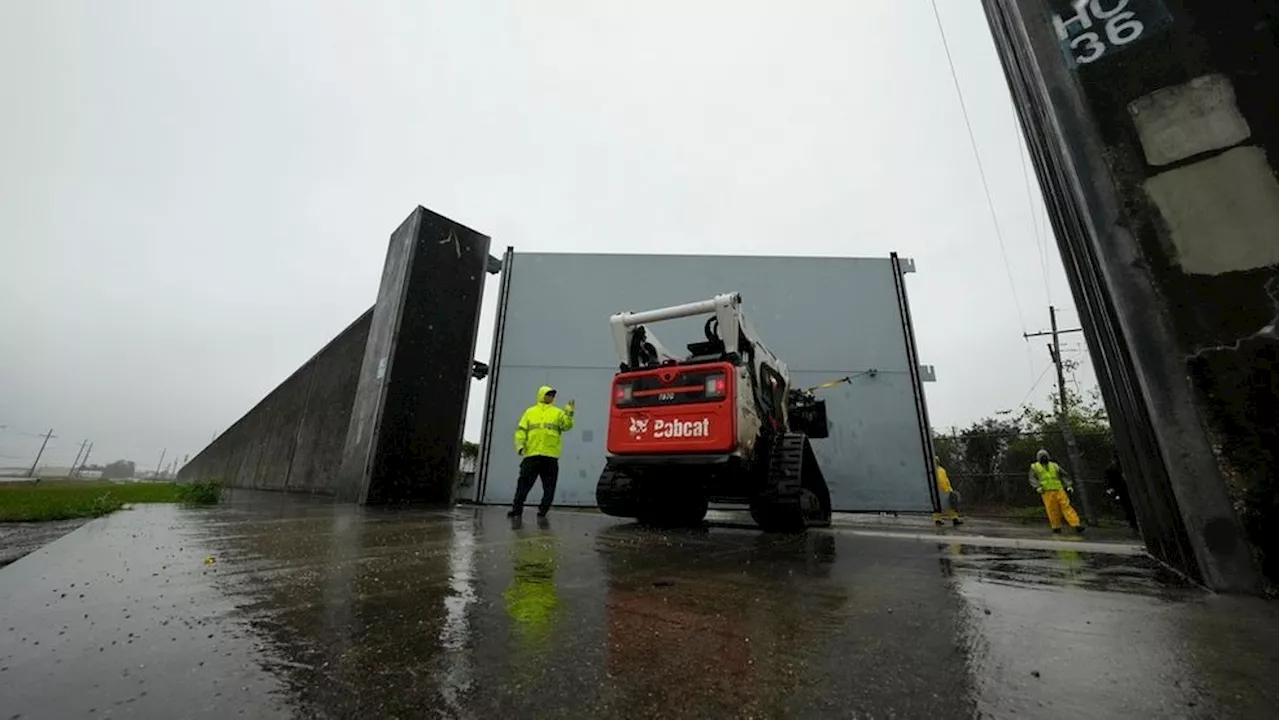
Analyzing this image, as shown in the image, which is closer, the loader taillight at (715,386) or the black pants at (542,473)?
the loader taillight at (715,386)

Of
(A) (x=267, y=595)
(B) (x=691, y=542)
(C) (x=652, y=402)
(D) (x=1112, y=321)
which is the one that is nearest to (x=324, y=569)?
(A) (x=267, y=595)

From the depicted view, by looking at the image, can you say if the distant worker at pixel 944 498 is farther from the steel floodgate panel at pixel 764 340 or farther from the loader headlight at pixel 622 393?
the loader headlight at pixel 622 393

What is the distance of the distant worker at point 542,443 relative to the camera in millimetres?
5609

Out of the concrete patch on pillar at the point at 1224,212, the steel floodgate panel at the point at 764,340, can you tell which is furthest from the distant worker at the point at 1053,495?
the concrete patch on pillar at the point at 1224,212

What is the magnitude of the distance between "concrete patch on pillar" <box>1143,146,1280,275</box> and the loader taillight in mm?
2740

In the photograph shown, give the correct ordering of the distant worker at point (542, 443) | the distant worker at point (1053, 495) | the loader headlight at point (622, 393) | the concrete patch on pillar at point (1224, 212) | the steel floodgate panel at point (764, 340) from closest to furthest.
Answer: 1. the concrete patch on pillar at point (1224, 212)
2. the loader headlight at point (622, 393)
3. the distant worker at point (542, 443)
4. the distant worker at point (1053, 495)
5. the steel floodgate panel at point (764, 340)

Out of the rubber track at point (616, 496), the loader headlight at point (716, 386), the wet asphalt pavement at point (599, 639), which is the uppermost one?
the loader headlight at point (716, 386)

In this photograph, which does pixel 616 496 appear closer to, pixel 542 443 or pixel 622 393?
pixel 622 393

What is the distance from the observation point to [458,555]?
2730 millimetres

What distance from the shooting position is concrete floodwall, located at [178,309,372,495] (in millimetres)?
10055

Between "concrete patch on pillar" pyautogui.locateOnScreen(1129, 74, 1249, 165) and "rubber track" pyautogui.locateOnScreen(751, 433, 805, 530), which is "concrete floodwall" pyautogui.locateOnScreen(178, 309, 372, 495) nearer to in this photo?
"rubber track" pyautogui.locateOnScreen(751, 433, 805, 530)

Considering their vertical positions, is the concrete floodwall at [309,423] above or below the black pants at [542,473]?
above

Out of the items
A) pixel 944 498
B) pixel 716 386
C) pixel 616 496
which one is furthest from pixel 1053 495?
pixel 616 496

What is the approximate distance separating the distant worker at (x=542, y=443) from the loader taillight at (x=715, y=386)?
6.14 feet
